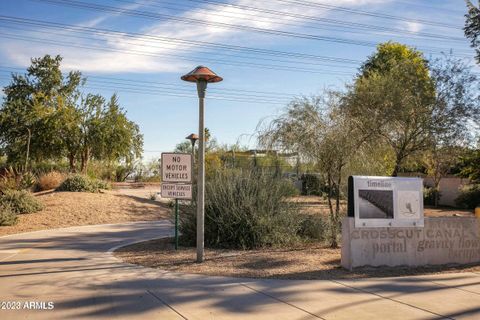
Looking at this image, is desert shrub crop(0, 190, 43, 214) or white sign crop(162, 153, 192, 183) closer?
white sign crop(162, 153, 192, 183)

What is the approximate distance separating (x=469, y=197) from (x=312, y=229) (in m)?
19.2

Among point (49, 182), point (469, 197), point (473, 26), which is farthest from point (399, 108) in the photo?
point (49, 182)

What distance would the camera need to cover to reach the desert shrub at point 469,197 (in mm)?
29281

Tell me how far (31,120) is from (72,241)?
21.2 m

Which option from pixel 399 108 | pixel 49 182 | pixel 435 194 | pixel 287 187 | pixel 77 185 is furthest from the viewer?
pixel 435 194

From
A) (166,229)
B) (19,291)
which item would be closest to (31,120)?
(166,229)

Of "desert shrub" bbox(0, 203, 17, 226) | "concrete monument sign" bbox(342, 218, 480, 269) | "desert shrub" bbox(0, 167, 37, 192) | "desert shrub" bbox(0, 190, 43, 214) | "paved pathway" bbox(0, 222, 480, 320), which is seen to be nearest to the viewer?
"paved pathway" bbox(0, 222, 480, 320)

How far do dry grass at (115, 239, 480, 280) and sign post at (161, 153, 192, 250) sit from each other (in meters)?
1.34

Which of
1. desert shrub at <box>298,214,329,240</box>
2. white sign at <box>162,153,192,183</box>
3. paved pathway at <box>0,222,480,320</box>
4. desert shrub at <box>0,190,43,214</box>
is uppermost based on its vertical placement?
white sign at <box>162,153,192,183</box>

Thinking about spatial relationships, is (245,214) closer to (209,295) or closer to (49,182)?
(209,295)

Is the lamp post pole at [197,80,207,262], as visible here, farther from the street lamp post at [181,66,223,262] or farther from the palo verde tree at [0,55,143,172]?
the palo verde tree at [0,55,143,172]

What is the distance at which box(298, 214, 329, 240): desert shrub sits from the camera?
1395 centimetres

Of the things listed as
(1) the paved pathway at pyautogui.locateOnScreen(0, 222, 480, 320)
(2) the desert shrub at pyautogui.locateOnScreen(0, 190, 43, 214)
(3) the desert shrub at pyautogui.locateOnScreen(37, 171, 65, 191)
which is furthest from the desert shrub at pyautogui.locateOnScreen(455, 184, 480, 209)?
(2) the desert shrub at pyautogui.locateOnScreen(0, 190, 43, 214)

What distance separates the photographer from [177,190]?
39.4 feet
